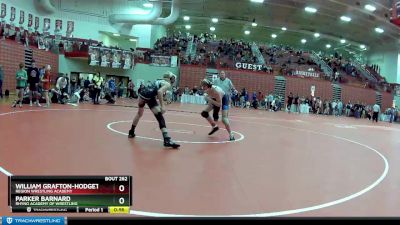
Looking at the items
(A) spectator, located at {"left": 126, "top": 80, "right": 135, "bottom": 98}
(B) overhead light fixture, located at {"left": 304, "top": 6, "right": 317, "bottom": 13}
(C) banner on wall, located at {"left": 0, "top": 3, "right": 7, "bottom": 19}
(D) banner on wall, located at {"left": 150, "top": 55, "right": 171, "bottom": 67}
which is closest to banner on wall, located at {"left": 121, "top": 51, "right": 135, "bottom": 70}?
(A) spectator, located at {"left": 126, "top": 80, "right": 135, "bottom": 98}

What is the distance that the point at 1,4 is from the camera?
26.0 metres

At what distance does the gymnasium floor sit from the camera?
3.68m

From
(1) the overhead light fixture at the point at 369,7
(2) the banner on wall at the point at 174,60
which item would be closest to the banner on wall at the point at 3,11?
(2) the banner on wall at the point at 174,60

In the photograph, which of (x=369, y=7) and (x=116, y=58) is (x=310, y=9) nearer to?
(x=369, y=7)

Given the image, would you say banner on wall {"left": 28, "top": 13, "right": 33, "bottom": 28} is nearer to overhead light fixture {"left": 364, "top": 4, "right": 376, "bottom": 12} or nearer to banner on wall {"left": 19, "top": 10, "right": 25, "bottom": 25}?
banner on wall {"left": 19, "top": 10, "right": 25, "bottom": 25}

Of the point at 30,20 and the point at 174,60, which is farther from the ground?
the point at 30,20

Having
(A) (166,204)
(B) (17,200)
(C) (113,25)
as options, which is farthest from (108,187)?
(C) (113,25)

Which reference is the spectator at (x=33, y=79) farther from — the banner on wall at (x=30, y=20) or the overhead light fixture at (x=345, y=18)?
the overhead light fixture at (x=345, y=18)
